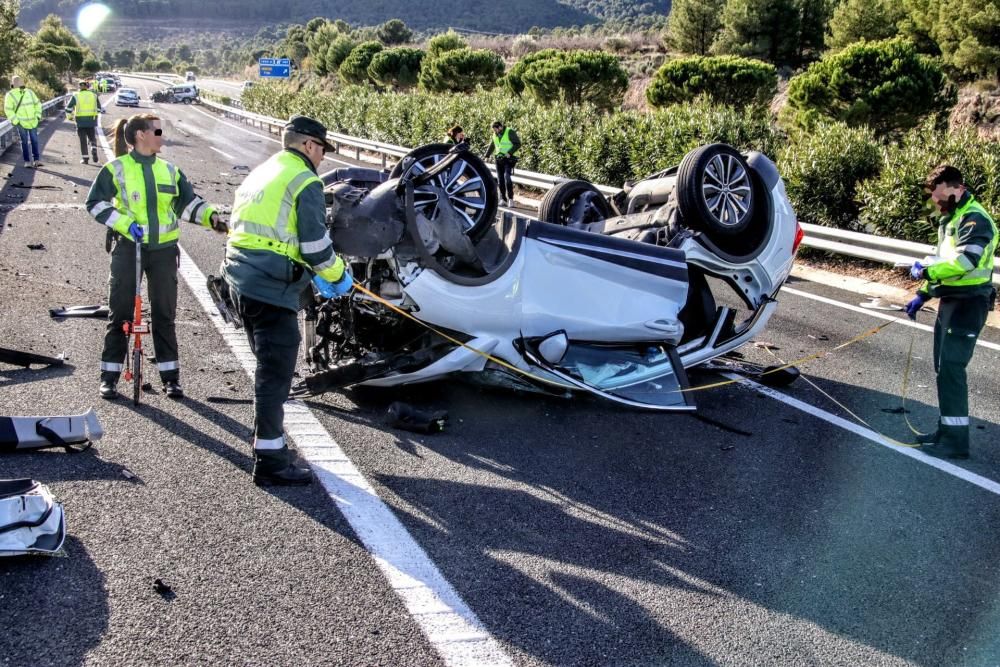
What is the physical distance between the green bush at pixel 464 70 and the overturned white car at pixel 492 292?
115 feet

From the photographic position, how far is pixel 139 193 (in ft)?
17.6

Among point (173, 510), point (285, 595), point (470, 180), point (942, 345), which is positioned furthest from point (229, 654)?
point (942, 345)

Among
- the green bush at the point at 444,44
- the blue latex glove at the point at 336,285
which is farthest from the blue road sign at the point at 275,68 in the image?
the blue latex glove at the point at 336,285

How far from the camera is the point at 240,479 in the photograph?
4.20 meters

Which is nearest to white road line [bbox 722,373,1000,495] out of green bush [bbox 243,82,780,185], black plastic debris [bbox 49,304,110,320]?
black plastic debris [bbox 49,304,110,320]

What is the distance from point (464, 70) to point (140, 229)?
3596cm

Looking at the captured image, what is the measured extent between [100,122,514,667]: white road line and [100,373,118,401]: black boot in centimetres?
109

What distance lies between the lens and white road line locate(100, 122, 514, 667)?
2965 millimetres

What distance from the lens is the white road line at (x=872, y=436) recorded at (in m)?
4.68

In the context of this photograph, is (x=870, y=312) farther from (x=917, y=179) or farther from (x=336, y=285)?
(x=336, y=285)

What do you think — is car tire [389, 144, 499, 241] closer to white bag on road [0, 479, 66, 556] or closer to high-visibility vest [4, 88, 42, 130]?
white bag on road [0, 479, 66, 556]

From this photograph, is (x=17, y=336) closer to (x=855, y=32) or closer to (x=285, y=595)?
(x=285, y=595)

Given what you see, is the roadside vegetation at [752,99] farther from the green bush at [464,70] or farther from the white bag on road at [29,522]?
the white bag on road at [29,522]

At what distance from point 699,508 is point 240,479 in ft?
7.62
